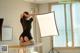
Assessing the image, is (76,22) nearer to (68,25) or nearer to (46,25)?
(68,25)

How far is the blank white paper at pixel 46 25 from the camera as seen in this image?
4810 millimetres

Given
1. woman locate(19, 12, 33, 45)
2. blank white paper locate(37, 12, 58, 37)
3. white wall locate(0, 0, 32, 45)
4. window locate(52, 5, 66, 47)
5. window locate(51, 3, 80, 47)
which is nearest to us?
woman locate(19, 12, 33, 45)

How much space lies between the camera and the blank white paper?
481 cm

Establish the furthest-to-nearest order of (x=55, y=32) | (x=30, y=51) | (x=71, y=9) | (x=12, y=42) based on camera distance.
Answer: (x=71, y=9) < (x=12, y=42) < (x=55, y=32) < (x=30, y=51)

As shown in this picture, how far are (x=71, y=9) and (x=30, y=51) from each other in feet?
10.7

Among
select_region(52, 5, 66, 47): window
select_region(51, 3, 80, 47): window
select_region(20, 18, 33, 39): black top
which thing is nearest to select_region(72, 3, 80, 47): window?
select_region(51, 3, 80, 47): window

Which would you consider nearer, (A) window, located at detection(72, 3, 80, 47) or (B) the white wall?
(B) the white wall

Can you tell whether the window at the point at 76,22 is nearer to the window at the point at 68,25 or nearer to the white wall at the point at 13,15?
the window at the point at 68,25

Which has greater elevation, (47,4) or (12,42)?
(47,4)

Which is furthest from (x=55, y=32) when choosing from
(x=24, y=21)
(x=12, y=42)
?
(x=12, y=42)

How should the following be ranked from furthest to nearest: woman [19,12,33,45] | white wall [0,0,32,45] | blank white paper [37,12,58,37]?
white wall [0,0,32,45] → blank white paper [37,12,58,37] → woman [19,12,33,45]

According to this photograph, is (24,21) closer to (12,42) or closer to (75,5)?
(12,42)

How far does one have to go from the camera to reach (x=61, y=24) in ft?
22.4

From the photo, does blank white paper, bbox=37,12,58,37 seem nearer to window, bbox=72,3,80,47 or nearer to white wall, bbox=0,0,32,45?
white wall, bbox=0,0,32,45
